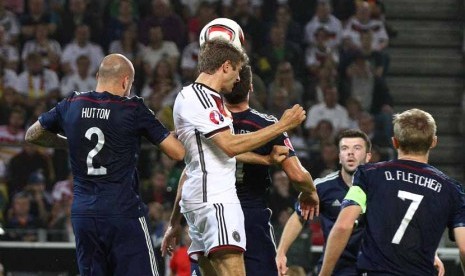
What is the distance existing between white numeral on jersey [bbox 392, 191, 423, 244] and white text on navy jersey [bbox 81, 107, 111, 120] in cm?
184

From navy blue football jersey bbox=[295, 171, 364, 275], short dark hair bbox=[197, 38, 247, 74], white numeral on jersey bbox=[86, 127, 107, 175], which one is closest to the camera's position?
short dark hair bbox=[197, 38, 247, 74]

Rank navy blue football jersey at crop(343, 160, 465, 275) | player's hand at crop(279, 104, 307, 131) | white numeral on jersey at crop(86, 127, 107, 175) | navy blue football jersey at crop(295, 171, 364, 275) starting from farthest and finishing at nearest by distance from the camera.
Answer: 1. navy blue football jersey at crop(295, 171, 364, 275)
2. white numeral on jersey at crop(86, 127, 107, 175)
3. player's hand at crop(279, 104, 307, 131)
4. navy blue football jersey at crop(343, 160, 465, 275)

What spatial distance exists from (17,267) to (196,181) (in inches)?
187

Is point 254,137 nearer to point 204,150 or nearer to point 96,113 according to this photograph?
point 204,150

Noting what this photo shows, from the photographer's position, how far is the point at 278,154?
257 inches

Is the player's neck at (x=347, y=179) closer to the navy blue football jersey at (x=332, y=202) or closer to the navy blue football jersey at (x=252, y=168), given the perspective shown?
the navy blue football jersey at (x=332, y=202)

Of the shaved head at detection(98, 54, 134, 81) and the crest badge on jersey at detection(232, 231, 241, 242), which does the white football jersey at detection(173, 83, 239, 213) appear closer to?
the crest badge on jersey at detection(232, 231, 241, 242)

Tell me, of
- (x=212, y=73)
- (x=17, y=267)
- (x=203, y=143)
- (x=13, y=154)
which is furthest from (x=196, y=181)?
(x=13, y=154)

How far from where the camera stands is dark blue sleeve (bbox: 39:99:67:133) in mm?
6652

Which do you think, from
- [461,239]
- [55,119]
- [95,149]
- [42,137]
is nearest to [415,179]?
[461,239]

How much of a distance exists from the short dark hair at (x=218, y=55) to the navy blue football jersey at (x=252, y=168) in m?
0.54

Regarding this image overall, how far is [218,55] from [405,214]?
143cm

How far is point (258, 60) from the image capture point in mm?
14453

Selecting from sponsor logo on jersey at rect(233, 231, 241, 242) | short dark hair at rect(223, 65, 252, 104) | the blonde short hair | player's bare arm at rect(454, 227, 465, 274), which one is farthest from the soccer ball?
player's bare arm at rect(454, 227, 465, 274)
